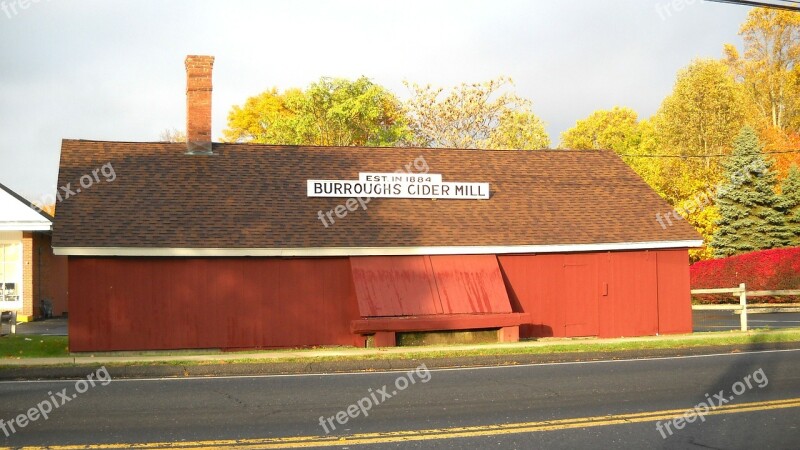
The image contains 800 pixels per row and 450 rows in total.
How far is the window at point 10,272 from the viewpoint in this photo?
34.4 m

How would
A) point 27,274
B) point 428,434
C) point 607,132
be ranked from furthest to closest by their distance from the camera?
point 607,132 → point 27,274 → point 428,434

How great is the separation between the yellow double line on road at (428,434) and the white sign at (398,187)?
1461cm

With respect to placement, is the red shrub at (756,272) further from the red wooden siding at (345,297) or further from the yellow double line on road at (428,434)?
the yellow double line on road at (428,434)

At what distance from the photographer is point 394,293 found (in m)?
22.9

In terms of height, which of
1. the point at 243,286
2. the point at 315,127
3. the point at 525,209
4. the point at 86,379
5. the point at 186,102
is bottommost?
the point at 86,379

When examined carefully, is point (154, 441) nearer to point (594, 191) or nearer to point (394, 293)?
point (394, 293)

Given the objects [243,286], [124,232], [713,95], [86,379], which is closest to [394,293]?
[243,286]

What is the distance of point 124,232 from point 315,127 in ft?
121

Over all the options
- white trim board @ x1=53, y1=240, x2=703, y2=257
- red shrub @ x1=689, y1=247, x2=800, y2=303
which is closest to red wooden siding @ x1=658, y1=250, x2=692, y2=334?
white trim board @ x1=53, y1=240, x2=703, y2=257

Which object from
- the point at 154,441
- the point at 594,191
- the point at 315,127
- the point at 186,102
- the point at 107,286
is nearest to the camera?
the point at 154,441

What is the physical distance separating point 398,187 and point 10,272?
1735 cm

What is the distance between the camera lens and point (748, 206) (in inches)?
1998

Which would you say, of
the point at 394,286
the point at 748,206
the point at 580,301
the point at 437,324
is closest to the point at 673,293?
the point at 580,301

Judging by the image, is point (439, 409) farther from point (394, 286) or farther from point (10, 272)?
point (10, 272)
